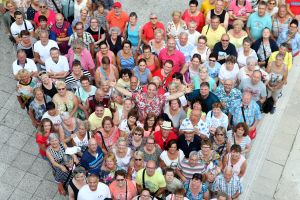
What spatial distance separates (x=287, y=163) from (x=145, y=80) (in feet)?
11.5

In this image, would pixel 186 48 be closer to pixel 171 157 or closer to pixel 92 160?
pixel 171 157

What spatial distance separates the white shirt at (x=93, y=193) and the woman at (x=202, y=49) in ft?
12.4

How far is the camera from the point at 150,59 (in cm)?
1084

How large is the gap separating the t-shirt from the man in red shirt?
3568mm

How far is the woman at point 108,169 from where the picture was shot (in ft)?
29.4

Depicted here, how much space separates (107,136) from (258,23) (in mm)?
4560

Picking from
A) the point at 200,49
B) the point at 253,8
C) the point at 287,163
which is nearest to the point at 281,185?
the point at 287,163

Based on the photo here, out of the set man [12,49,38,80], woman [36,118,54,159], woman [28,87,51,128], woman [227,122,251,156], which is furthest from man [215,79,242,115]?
man [12,49,38,80]

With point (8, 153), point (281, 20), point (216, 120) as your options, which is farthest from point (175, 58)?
point (8, 153)

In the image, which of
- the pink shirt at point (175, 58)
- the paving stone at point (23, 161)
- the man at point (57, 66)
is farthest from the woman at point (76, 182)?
the pink shirt at point (175, 58)

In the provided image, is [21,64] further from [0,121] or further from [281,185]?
[281,185]

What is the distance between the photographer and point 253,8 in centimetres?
1229

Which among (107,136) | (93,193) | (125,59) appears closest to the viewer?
(93,193)

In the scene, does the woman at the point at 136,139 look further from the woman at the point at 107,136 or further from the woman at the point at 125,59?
the woman at the point at 125,59
